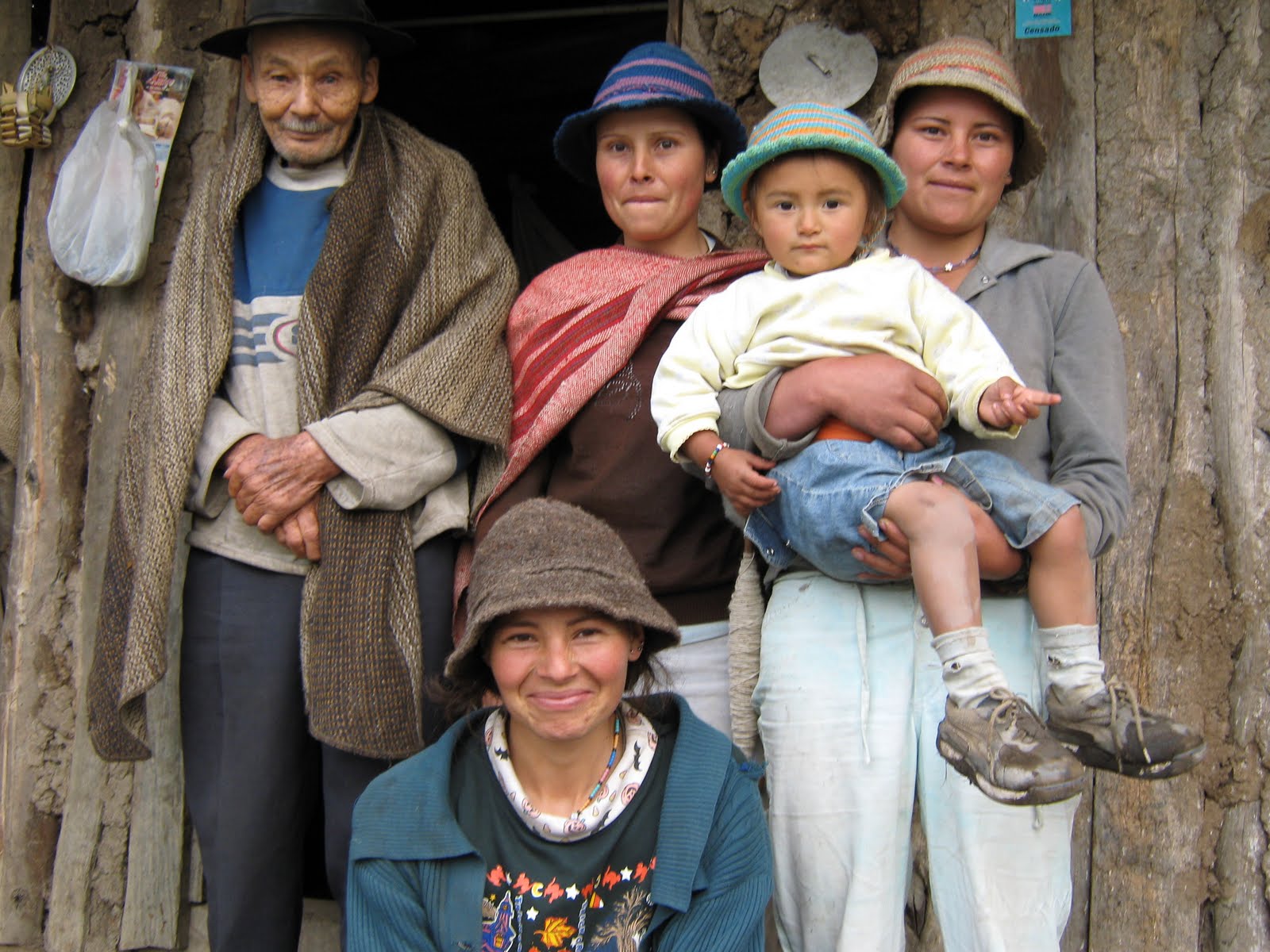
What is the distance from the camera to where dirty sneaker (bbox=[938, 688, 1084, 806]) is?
1.75m

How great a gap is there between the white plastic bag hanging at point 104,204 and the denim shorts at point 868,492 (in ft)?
5.97

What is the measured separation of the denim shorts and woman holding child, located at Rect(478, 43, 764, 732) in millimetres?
348

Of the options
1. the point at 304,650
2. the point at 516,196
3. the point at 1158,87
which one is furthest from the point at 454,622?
the point at 516,196

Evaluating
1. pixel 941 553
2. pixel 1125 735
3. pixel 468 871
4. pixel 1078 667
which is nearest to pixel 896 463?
pixel 941 553

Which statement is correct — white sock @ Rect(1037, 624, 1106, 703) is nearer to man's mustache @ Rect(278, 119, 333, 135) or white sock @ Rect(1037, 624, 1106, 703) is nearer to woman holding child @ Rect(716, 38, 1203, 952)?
woman holding child @ Rect(716, 38, 1203, 952)

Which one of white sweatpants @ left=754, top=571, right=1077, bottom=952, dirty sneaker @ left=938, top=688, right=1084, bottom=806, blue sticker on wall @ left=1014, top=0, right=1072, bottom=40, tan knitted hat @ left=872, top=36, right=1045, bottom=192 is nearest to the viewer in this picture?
dirty sneaker @ left=938, top=688, right=1084, bottom=806

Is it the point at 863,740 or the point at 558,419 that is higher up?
the point at 558,419

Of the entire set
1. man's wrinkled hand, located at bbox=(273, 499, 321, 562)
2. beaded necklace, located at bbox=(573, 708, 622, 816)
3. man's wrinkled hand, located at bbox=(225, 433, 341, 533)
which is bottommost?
beaded necklace, located at bbox=(573, 708, 622, 816)

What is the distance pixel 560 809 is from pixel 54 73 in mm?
2398

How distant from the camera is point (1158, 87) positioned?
9.12 feet

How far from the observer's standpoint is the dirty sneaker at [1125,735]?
6.11 feet

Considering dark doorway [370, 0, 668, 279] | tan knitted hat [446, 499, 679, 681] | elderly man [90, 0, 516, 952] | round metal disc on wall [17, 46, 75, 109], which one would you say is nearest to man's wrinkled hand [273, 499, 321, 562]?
elderly man [90, 0, 516, 952]

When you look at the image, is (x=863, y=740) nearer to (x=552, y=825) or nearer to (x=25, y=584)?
(x=552, y=825)

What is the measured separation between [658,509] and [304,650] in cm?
73
